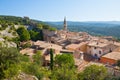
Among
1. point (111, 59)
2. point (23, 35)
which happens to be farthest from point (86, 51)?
point (23, 35)

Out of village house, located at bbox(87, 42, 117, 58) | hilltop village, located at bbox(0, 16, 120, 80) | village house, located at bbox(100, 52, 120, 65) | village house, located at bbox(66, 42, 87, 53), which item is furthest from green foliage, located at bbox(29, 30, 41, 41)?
village house, located at bbox(100, 52, 120, 65)

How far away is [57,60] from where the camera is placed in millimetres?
31016

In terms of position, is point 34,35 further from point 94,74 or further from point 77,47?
point 94,74

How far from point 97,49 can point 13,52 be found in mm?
26561

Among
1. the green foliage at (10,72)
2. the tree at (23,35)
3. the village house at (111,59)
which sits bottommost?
the village house at (111,59)

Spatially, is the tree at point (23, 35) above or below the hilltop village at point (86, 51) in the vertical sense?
above

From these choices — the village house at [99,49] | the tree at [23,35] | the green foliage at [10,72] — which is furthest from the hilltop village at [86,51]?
the green foliage at [10,72]

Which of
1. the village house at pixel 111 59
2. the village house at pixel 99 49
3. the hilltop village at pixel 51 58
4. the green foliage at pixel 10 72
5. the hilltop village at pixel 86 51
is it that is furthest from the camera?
the village house at pixel 99 49

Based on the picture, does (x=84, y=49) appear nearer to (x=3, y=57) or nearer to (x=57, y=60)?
(x=57, y=60)

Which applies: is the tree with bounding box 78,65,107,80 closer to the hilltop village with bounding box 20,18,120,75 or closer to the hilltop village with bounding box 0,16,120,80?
the hilltop village with bounding box 0,16,120,80

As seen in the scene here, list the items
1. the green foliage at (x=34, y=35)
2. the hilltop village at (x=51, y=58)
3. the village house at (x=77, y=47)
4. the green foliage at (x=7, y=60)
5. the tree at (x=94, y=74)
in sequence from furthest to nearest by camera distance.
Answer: the green foliage at (x=34, y=35) → the village house at (x=77, y=47) → the tree at (x=94, y=74) → the hilltop village at (x=51, y=58) → the green foliage at (x=7, y=60)

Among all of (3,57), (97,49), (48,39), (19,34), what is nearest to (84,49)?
(97,49)

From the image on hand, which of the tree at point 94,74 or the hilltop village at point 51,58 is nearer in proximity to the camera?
the hilltop village at point 51,58

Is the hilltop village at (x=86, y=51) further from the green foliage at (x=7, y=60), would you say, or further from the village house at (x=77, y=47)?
the green foliage at (x=7, y=60)
